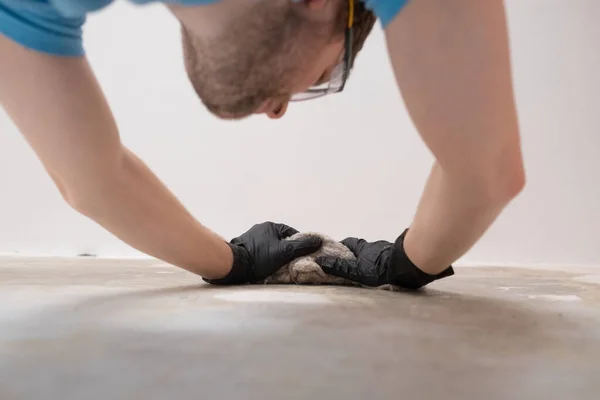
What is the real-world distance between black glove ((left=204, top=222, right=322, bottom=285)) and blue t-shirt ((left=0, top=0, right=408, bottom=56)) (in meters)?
0.38

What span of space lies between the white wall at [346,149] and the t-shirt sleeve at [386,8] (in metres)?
1.35

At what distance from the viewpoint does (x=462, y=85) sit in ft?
1.41

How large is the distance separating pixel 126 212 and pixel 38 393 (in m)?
0.40

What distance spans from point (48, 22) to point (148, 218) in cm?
29

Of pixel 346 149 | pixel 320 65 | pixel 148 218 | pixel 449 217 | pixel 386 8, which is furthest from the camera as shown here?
pixel 346 149

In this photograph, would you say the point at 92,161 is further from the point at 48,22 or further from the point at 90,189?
the point at 48,22

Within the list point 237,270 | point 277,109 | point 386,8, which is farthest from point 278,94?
point 237,270

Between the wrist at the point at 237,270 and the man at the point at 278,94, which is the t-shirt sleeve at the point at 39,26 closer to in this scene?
the man at the point at 278,94

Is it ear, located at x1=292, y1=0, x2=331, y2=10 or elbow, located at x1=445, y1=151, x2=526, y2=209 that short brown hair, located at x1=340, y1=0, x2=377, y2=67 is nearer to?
ear, located at x1=292, y1=0, x2=331, y2=10

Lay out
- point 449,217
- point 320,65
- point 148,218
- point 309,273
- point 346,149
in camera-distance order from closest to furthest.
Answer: point 320,65
point 449,217
point 148,218
point 309,273
point 346,149

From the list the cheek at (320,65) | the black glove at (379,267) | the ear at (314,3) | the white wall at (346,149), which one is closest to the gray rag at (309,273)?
the black glove at (379,267)

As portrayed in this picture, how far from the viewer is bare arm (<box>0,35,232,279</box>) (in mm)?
610

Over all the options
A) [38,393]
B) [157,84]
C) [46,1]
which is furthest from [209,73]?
[157,84]

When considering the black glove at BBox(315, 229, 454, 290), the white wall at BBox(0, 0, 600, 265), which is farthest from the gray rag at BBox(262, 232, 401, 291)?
the white wall at BBox(0, 0, 600, 265)
